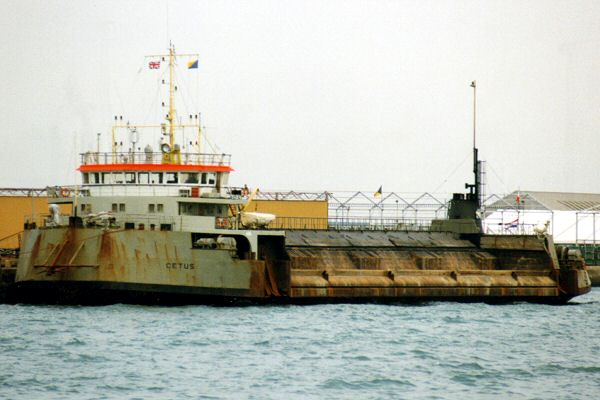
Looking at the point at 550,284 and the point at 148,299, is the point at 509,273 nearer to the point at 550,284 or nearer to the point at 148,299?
the point at 550,284

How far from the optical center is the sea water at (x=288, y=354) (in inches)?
1259

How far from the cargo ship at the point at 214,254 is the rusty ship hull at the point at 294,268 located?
57 millimetres

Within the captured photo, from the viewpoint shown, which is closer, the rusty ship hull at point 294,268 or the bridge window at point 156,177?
the rusty ship hull at point 294,268

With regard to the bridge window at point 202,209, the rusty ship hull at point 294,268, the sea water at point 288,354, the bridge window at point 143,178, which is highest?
the bridge window at point 143,178

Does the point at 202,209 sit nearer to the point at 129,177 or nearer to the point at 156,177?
the point at 156,177

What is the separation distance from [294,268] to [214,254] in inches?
271

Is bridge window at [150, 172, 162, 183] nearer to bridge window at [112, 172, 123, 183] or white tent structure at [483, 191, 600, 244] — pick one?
bridge window at [112, 172, 123, 183]

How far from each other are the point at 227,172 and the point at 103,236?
9552 mm

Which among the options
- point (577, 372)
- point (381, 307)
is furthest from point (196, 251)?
point (577, 372)

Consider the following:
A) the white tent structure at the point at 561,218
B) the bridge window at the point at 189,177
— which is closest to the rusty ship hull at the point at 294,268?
the bridge window at the point at 189,177

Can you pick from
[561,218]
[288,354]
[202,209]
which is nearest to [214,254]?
[202,209]

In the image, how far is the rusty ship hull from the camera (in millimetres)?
48438

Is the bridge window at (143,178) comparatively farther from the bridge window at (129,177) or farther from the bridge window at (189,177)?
the bridge window at (189,177)

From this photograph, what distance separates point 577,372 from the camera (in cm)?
3638
